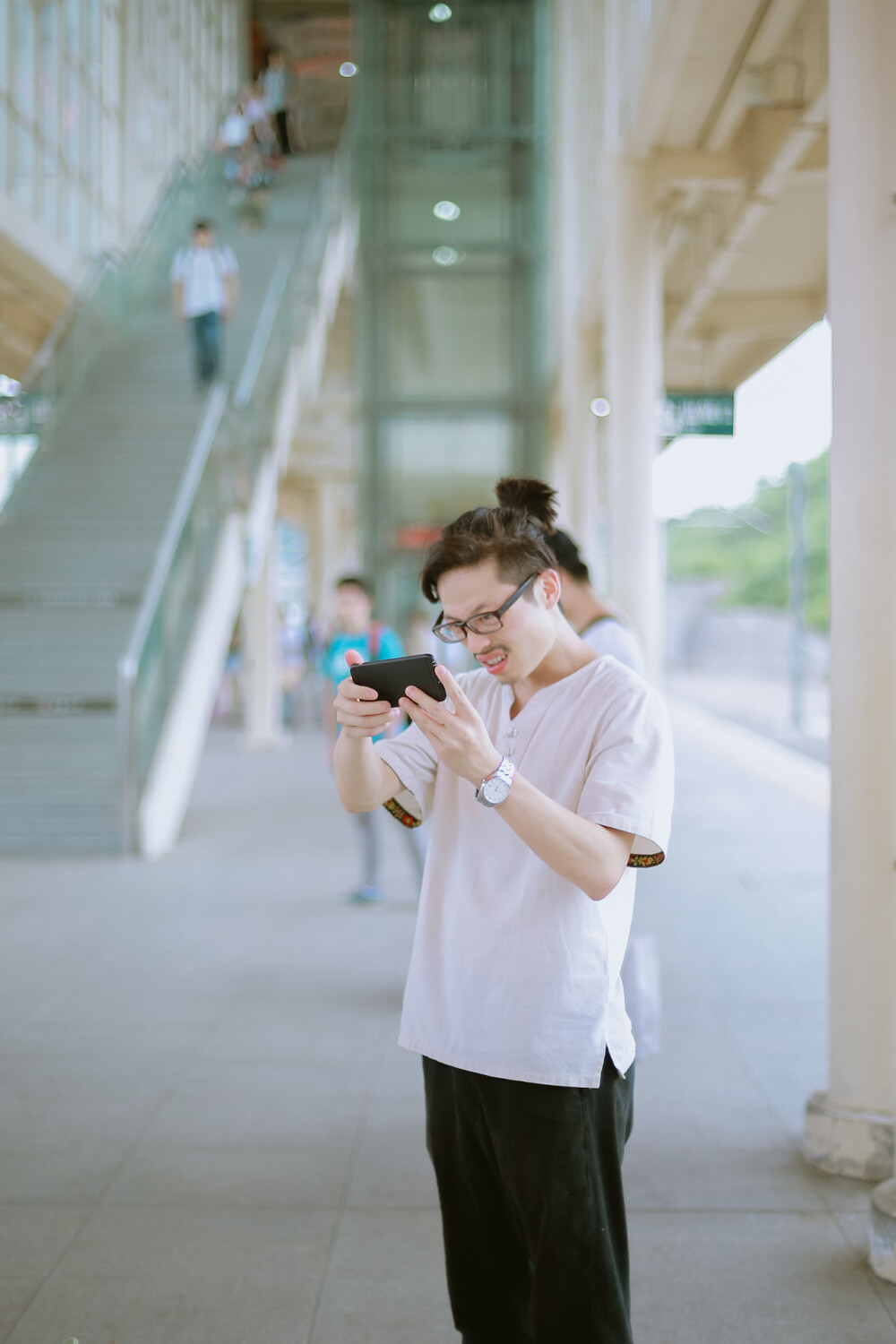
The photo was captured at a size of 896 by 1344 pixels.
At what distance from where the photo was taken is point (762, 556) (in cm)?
6300

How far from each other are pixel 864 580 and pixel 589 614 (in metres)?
0.83

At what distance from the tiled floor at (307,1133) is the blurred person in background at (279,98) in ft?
52.0

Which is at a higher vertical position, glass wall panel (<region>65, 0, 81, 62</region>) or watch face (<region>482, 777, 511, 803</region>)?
glass wall panel (<region>65, 0, 81, 62</region>)

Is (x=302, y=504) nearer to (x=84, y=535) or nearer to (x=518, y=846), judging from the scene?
(x=84, y=535)

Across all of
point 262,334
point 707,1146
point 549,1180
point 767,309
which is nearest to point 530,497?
point 549,1180

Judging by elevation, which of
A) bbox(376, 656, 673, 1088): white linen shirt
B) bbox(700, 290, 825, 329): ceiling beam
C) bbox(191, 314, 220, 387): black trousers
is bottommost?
bbox(376, 656, 673, 1088): white linen shirt

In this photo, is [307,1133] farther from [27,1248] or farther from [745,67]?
[745,67]

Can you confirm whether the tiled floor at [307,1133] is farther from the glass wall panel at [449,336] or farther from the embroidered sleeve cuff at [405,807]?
the glass wall panel at [449,336]

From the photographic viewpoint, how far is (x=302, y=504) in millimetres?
36438

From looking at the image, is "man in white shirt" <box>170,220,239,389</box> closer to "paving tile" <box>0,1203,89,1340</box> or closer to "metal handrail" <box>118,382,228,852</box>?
"metal handrail" <box>118,382,228,852</box>

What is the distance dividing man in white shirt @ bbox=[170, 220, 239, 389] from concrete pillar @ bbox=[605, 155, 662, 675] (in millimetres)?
5174

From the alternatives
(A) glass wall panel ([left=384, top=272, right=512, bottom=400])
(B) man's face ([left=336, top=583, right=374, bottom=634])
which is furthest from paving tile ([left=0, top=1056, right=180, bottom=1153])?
(A) glass wall panel ([left=384, top=272, right=512, bottom=400])

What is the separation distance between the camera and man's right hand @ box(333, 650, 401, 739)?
2053mm

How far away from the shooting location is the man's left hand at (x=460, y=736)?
74.2 inches
